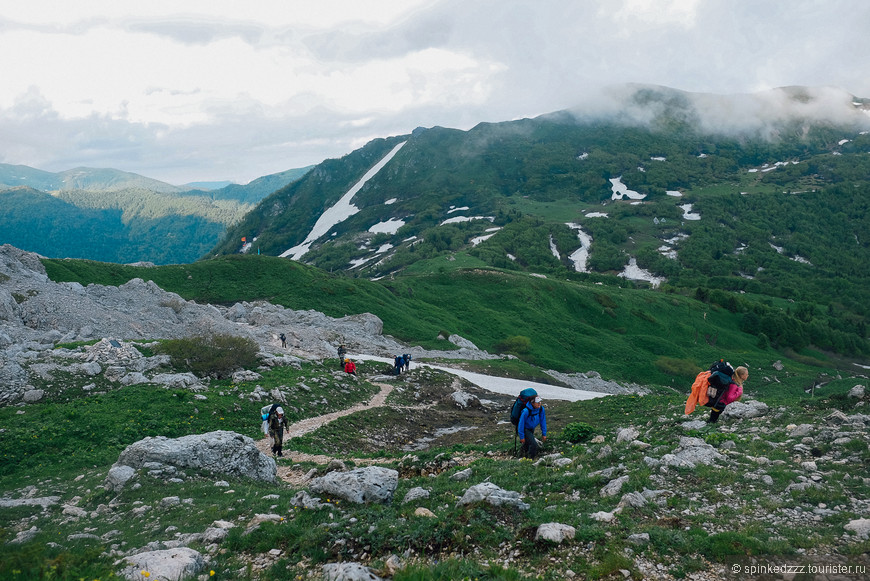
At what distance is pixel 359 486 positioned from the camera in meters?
11.3

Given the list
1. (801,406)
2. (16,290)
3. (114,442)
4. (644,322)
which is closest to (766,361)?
(644,322)

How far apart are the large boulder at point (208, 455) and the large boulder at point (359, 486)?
4889mm

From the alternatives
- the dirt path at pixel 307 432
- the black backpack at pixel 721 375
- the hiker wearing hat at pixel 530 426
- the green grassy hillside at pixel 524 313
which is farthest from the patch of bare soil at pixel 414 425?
the green grassy hillside at pixel 524 313

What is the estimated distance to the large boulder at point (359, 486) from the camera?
11.2 meters

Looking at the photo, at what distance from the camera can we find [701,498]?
998 centimetres

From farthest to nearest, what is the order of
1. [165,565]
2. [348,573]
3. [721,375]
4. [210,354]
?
[210,354], [721,375], [165,565], [348,573]

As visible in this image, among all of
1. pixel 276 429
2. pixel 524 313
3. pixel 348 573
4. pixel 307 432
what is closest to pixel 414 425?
pixel 307 432

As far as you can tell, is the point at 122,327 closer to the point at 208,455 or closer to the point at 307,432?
the point at 307,432

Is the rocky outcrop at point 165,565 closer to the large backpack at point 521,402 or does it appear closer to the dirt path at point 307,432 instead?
the dirt path at point 307,432

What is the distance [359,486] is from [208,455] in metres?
6.83

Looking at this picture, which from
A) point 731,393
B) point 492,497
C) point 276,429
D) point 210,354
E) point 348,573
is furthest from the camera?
point 210,354

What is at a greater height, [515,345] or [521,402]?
[521,402]

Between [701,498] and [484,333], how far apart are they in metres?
68.1

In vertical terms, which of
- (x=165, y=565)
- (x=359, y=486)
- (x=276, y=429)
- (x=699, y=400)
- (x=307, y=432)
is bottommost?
(x=307, y=432)
